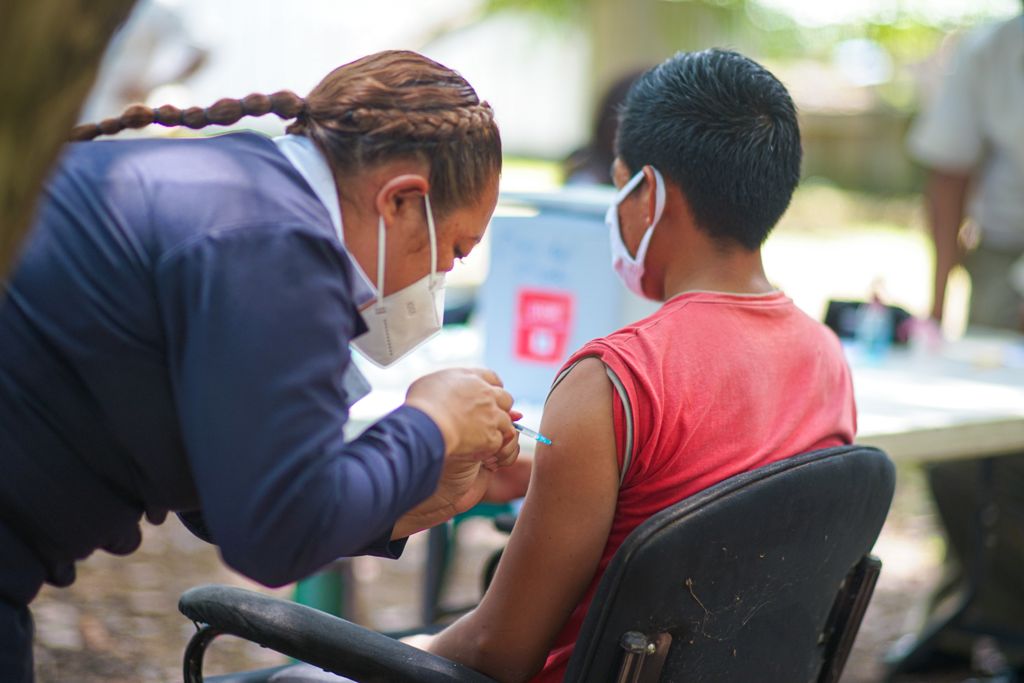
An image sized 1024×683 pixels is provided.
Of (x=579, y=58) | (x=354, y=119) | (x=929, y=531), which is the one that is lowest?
(x=929, y=531)

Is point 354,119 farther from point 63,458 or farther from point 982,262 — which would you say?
point 982,262

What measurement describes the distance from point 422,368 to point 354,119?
154 centimetres

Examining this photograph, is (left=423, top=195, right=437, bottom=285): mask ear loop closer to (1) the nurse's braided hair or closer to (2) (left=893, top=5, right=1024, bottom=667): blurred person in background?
(1) the nurse's braided hair

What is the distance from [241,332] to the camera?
1031 mm

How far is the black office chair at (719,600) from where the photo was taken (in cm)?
124

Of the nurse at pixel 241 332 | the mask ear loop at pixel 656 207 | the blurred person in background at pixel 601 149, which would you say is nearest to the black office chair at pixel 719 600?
the nurse at pixel 241 332

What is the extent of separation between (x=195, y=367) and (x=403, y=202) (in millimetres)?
312

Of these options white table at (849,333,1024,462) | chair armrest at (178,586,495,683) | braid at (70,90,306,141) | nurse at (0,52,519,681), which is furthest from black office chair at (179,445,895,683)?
white table at (849,333,1024,462)

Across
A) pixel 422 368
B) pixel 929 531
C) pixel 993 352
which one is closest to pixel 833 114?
pixel 929 531

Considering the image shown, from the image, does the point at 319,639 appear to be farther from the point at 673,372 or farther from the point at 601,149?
the point at 601,149

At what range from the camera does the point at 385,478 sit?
3.65 ft

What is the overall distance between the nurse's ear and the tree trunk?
1.64 ft

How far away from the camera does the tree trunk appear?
66 cm

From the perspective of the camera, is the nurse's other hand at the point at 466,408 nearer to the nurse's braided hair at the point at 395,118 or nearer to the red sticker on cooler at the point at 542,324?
the nurse's braided hair at the point at 395,118
